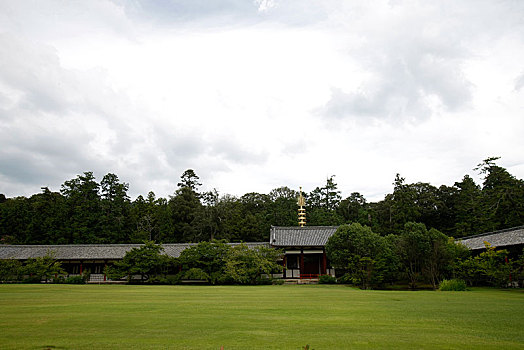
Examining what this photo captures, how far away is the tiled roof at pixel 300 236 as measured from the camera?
30688 mm

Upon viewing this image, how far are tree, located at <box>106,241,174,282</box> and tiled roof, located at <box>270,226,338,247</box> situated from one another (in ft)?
30.1

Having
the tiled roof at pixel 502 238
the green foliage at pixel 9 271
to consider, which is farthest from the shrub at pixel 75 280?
the tiled roof at pixel 502 238

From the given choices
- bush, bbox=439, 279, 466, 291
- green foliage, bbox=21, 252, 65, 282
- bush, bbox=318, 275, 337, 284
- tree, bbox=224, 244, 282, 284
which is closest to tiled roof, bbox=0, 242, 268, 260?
green foliage, bbox=21, 252, 65, 282

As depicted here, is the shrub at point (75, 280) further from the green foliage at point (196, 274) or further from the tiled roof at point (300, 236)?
the tiled roof at point (300, 236)

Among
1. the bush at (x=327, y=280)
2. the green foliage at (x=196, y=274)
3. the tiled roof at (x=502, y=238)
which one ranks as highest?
the tiled roof at (x=502, y=238)

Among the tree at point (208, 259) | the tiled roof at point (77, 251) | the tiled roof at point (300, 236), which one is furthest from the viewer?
the tiled roof at point (77, 251)

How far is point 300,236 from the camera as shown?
3244cm

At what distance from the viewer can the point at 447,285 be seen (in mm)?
20203

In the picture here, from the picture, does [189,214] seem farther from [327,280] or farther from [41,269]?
[327,280]

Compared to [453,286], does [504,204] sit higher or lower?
higher

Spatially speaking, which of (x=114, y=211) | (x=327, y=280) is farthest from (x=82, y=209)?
(x=327, y=280)

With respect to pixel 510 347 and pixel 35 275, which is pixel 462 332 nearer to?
pixel 510 347

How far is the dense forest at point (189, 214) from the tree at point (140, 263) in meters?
14.2

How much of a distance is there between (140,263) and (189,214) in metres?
19.8
